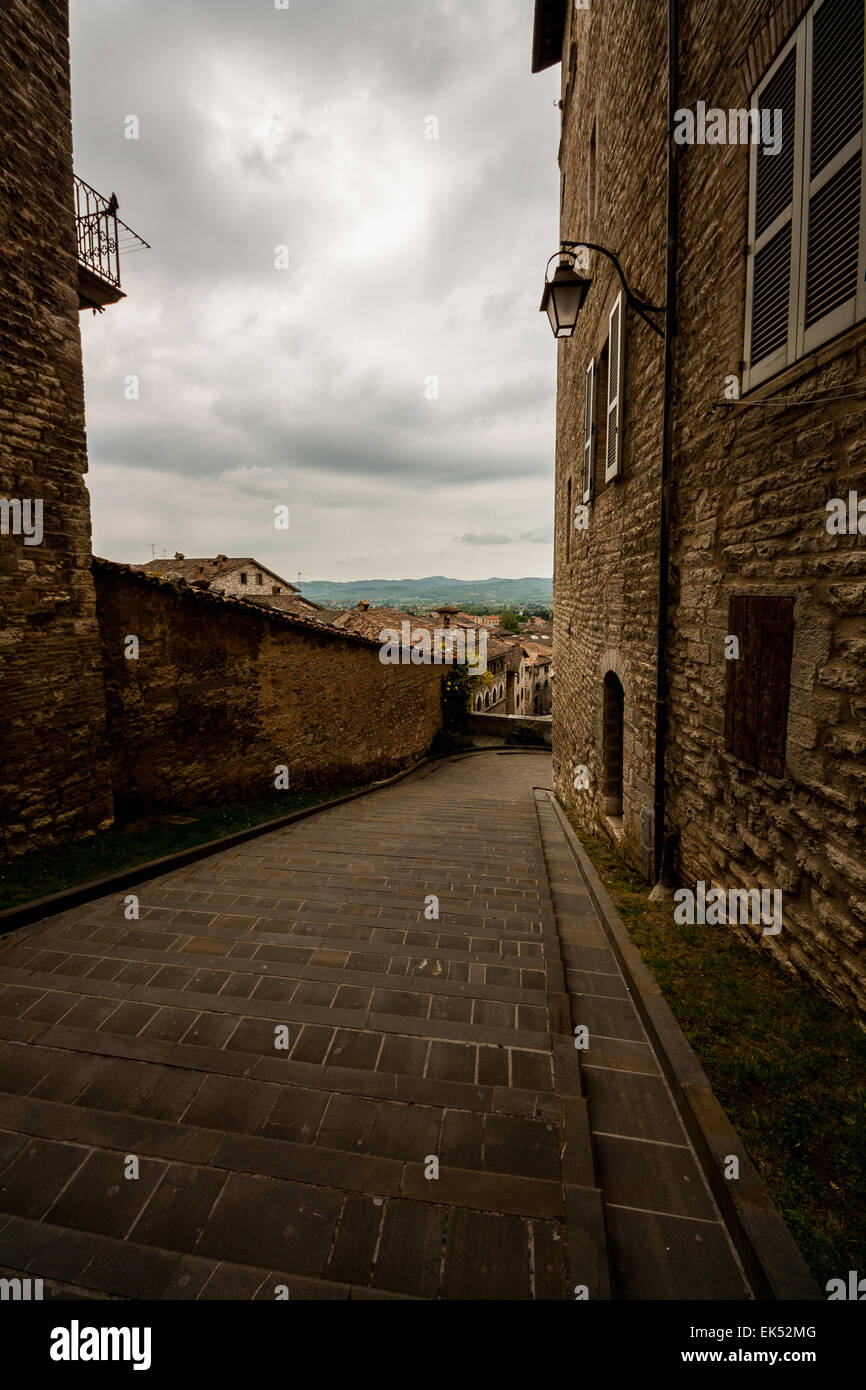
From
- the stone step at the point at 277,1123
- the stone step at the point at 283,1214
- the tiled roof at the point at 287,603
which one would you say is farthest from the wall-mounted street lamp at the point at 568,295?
the tiled roof at the point at 287,603

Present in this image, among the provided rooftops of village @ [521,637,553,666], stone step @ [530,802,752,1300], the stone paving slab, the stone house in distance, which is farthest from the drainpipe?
Answer: rooftops of village @ [521,637,553,666]

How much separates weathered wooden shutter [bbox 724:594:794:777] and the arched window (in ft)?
11.5

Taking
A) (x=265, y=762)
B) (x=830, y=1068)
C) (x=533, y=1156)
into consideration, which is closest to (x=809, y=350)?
(x=830, y=1068)

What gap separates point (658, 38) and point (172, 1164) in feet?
29.2

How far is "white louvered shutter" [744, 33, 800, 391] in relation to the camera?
10.1 feet

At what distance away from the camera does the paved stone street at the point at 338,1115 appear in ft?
6.63

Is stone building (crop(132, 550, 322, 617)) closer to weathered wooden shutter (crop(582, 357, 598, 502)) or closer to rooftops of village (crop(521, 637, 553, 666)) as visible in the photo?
rooftops of village (crop(521, 637, 553, 666))

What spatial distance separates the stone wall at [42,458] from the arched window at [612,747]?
6424 millimetres

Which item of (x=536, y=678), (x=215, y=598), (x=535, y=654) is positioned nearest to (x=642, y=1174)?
(x=215, y=598)

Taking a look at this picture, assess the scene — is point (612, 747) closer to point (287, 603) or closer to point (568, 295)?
point (568, 295)

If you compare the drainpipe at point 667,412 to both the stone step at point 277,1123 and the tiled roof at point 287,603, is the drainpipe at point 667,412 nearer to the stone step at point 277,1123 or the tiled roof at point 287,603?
the stone step at point 277,1123

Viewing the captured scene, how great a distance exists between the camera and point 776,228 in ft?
10.9

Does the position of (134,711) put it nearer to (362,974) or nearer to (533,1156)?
(362,974)

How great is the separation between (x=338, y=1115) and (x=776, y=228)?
207 inches
